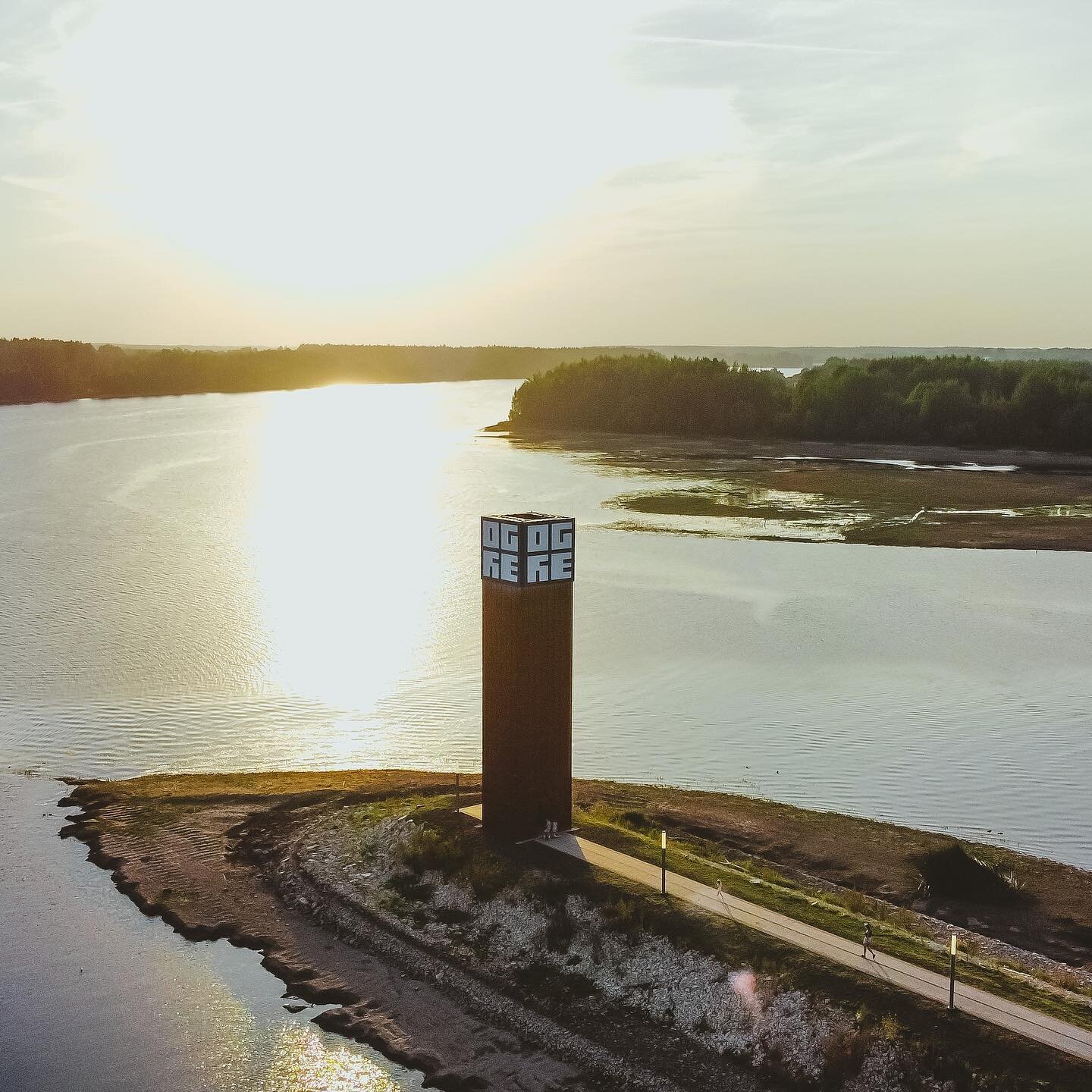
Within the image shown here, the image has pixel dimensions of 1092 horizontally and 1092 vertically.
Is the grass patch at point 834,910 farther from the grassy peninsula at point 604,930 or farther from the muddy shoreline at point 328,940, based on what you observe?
the muddy shoreline at point 328,940

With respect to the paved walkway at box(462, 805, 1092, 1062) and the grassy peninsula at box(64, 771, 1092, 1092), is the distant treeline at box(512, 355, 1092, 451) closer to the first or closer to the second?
the grassy peninsula at box(64, 771, 1092, 1092)

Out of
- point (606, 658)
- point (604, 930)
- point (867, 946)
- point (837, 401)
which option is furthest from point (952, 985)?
point (837, 401)

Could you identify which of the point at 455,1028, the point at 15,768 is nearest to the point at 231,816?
the point at 15,768

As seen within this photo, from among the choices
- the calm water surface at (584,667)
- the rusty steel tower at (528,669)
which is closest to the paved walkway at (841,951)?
the rusty steel tower at (528,669)

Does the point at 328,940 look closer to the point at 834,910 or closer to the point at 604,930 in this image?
the point at 604,930

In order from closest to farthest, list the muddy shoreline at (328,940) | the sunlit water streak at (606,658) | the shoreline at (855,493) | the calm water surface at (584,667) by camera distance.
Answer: the muddy shoreline at (328,940) < the calm water surface at (584,667) < the sunlit water streak at (606,658) < the shoreline at (855,493)
